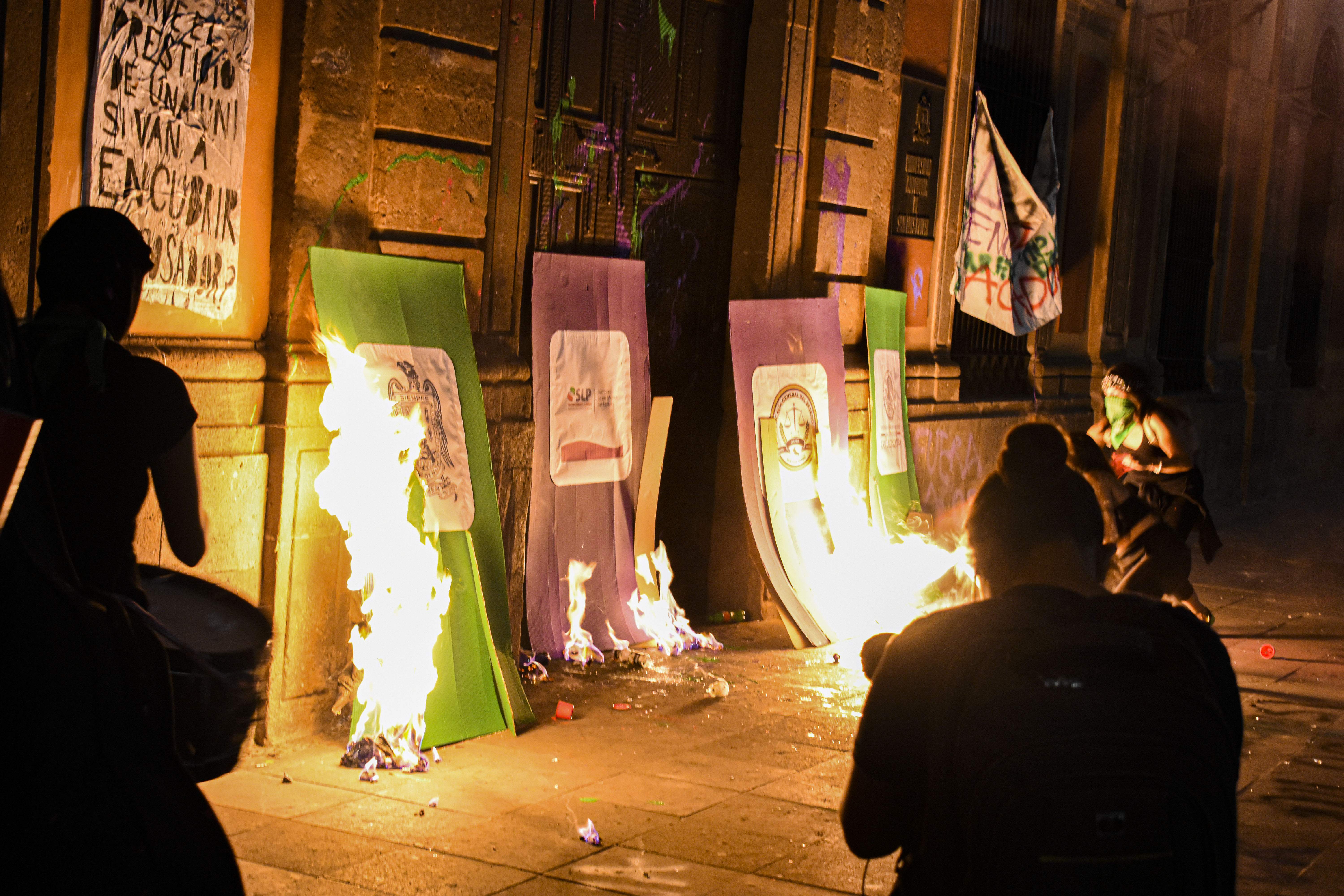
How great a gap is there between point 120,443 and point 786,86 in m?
6.73

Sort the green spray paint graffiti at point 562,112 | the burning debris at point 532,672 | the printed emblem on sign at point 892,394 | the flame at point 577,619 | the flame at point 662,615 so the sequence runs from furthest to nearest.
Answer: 1. the printed emblem on sign at point 892,394
2. the flame at point 662,615
3. the green spray paint graffiti at point 562,112
4. the flame at point 577,619
5. the burning debris at point 532,672

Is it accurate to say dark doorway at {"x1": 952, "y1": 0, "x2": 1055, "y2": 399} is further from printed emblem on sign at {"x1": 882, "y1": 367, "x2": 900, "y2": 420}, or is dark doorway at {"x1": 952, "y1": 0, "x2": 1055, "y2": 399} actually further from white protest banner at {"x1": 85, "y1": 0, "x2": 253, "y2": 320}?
white protest banner at {"x1": 85, "y1": 0, "x2": 253, "y2": 320}

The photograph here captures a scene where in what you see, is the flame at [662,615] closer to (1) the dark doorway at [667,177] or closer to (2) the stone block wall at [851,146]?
(1) the dark doorway at [667,177]

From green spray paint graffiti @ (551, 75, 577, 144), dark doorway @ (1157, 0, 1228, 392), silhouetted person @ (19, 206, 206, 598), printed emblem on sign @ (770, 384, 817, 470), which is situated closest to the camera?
silhouetted person @ (19, 206, 206, 598)

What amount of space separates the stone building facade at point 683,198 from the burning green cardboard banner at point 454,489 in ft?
0.88

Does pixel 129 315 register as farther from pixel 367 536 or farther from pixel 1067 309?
pixel 1067 309

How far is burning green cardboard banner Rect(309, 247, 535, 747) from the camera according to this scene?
5840 millimetres

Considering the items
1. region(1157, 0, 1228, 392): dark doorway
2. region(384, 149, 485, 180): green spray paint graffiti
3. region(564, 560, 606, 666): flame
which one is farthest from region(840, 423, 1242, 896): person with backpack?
region(1157, 0, 1228, 392): dark doorway

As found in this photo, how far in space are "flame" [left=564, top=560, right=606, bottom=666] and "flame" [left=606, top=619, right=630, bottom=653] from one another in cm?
13

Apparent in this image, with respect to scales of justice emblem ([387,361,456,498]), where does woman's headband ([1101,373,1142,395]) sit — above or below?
above

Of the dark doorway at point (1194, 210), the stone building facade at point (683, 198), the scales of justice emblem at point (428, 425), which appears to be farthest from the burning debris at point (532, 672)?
the dark doorway at point (1194, 210)

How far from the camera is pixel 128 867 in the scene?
2.29m

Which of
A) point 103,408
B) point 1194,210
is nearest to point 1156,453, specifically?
point 103,408

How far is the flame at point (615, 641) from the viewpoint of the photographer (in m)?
7.60
